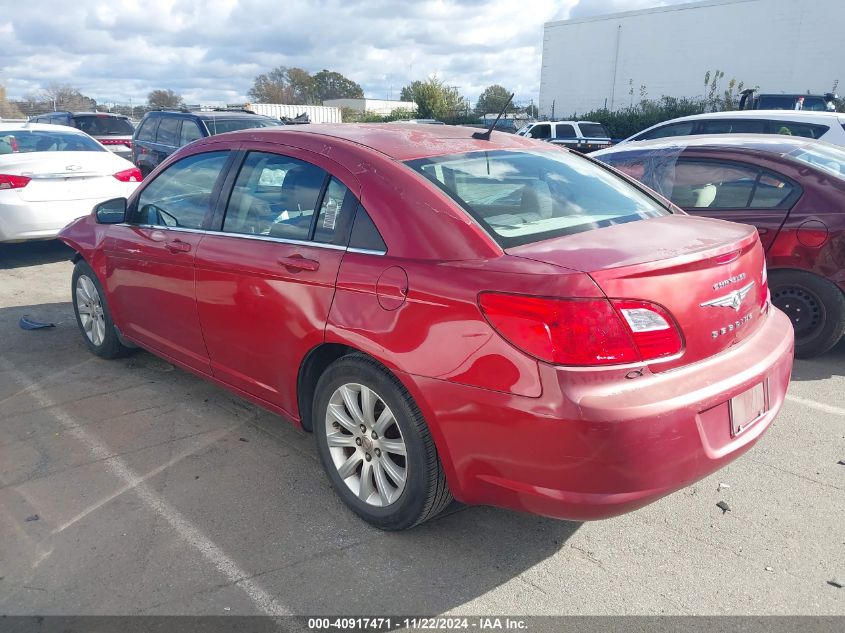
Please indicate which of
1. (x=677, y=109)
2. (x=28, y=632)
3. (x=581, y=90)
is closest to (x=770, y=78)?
(x=677, y=109)

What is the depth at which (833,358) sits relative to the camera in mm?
5180

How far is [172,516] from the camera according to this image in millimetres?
3166

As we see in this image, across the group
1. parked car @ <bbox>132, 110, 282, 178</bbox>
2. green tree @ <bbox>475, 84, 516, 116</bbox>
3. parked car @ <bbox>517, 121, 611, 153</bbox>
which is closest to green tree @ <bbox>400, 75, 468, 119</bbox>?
green tree @ <bbox>475, 84, 516, 116</bbox>

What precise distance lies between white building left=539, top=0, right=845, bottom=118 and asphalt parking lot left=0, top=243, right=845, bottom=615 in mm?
34318

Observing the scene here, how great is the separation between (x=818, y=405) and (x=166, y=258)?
403cm

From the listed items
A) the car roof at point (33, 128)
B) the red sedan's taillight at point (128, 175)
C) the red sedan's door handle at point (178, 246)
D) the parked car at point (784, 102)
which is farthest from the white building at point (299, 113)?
the red sedan's door handle at point (178, 246)

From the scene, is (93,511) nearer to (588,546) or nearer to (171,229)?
(171,229)

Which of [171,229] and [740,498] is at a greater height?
[171,229]

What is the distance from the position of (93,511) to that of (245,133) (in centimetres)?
206

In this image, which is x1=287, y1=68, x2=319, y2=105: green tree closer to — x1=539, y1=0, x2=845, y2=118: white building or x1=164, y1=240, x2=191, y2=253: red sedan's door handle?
x1=539, y1=0, x2=845, y2=118: white building

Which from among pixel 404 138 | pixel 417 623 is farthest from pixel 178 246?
pixel 417 623

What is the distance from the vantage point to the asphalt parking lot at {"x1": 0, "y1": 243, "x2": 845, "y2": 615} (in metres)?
2.61

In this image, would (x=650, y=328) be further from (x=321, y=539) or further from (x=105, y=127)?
(x=105, y=127)

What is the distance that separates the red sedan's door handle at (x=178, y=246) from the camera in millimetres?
3850
